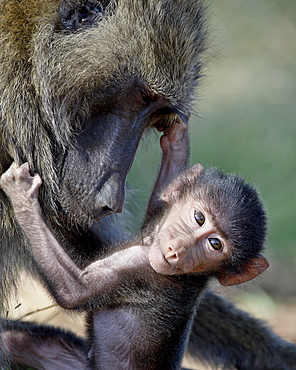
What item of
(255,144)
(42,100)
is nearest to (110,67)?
(42,100)

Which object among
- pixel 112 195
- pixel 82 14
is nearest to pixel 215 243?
pixel 112 195

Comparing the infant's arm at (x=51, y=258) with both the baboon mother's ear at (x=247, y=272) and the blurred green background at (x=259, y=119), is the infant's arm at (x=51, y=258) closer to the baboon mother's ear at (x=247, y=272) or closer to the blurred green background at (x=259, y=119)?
the baboon mother's ear at (x=247, y=272)

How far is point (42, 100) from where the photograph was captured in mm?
3361

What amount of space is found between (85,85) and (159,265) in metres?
0.98

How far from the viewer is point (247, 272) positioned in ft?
11.2

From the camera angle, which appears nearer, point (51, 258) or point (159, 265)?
point (159, 265)

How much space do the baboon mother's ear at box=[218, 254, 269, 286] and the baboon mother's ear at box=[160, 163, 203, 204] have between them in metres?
0.49

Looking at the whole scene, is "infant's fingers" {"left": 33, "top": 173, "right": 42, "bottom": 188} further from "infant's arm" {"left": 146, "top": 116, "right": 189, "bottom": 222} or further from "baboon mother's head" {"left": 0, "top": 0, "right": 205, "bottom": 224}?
"infant's arm" {"left": 146, "top": 116, "right": 189, "bottom": 222}

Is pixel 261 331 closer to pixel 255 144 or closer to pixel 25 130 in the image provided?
pixel 25 130

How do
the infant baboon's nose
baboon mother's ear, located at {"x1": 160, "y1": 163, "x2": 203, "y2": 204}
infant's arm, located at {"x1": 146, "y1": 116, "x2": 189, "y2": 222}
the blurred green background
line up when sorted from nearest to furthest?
1. the infant baboon's nose
2. baboon mother's ear, located at {"x1": 160, "y1": 163, "x2": 203, "y2": 204}
3. infant's arm, located at {"x1": 146, "y1": 116, "x2": 189, "y2": 222}
4. the blurred green background

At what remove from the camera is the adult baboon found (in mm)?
3305

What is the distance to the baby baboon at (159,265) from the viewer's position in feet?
10.7

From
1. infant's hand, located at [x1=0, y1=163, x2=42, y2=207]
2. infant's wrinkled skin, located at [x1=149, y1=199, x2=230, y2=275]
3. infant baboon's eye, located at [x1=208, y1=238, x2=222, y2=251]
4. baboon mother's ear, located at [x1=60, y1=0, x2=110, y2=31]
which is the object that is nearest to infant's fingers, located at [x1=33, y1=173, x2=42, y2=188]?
infant's hand, located at [x1=0, y1=163, x2=42, y2=207]

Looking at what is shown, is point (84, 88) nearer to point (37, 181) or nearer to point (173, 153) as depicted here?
point (37, 181)
